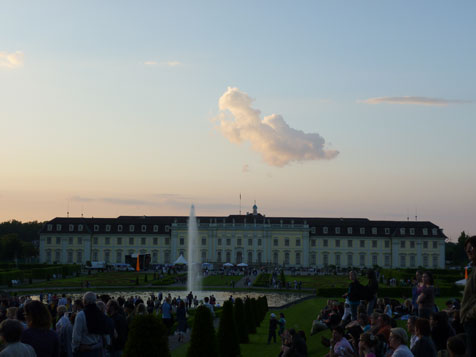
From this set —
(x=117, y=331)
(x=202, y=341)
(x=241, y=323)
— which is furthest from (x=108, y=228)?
(x=117, y=331)

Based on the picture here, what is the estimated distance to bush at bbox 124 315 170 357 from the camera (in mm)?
7258

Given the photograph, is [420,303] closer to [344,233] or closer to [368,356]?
[368,356]

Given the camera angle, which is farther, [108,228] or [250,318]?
[108,228]

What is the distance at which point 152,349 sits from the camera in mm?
7273

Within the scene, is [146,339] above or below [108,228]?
below

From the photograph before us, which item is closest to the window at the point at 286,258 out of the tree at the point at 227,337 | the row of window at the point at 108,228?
the row of window at the point at 108,228

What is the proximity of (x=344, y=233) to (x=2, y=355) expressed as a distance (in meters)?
83.0

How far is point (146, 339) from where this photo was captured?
23.9ft

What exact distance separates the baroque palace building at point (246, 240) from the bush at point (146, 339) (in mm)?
79431

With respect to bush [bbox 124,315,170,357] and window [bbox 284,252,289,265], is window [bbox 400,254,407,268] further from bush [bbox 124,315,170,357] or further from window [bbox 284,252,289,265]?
bush [bbox 124,315,170,357]

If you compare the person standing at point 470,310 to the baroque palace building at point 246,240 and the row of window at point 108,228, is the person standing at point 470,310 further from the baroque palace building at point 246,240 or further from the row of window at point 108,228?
the row of window at point 108,228

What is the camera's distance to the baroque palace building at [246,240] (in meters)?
86.2

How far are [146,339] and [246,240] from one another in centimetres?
8060

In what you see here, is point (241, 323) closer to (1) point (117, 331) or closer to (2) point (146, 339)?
(1) point (117, 331)
